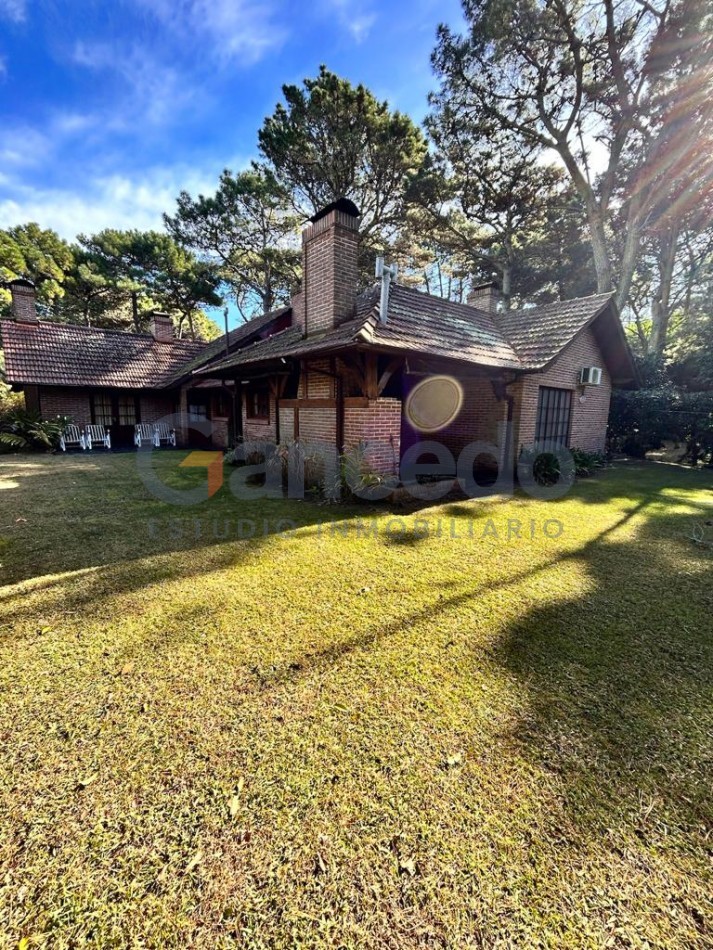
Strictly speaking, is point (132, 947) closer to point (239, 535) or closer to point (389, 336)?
point (239, 535)

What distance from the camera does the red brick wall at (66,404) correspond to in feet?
47.7

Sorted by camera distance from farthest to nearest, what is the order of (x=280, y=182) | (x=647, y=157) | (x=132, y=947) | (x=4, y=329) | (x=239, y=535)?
1. (x=280, y=182)
2. (x=647, y=157)
3. (x=4, y=329)
4. (x=239, y=535)
5. (x=132, y=947)

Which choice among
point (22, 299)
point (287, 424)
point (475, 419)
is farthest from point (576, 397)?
point (22, 299)

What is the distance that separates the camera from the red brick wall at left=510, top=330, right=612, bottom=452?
9.54 meters

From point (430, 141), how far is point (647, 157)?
923 cm

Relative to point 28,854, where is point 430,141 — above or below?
above

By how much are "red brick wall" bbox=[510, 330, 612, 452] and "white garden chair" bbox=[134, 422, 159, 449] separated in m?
13.6

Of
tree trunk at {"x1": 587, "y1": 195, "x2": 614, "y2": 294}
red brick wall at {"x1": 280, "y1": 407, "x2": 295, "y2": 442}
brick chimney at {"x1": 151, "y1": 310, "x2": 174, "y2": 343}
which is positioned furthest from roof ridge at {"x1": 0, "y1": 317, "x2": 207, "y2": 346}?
tree trunk at {"x1": 587, "y1": 195, "x2": 614, "y2": 294}

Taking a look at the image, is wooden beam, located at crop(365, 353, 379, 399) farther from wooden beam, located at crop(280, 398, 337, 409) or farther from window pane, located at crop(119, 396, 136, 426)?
window pane, located at crop(119, 396, 136, 426)

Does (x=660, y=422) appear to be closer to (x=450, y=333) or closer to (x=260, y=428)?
(x=450, y=333)

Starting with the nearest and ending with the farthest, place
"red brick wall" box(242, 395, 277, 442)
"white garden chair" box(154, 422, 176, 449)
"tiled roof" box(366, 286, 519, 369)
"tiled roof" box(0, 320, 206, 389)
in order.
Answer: "tiled roof" box(366, 286, 519, 369)
"red brick wall" box(242, 395, 277, 442)
"tiled roof" box(0, 320, 206, 389)
"white garden chair" box(154, 422, 176, 449)

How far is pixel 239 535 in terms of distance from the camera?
5301mm

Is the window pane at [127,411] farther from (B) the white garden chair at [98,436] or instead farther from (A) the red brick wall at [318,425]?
(A) the red brick wall at [318,425]

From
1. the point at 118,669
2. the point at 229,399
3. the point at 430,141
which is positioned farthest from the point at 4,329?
the point at 430,141
